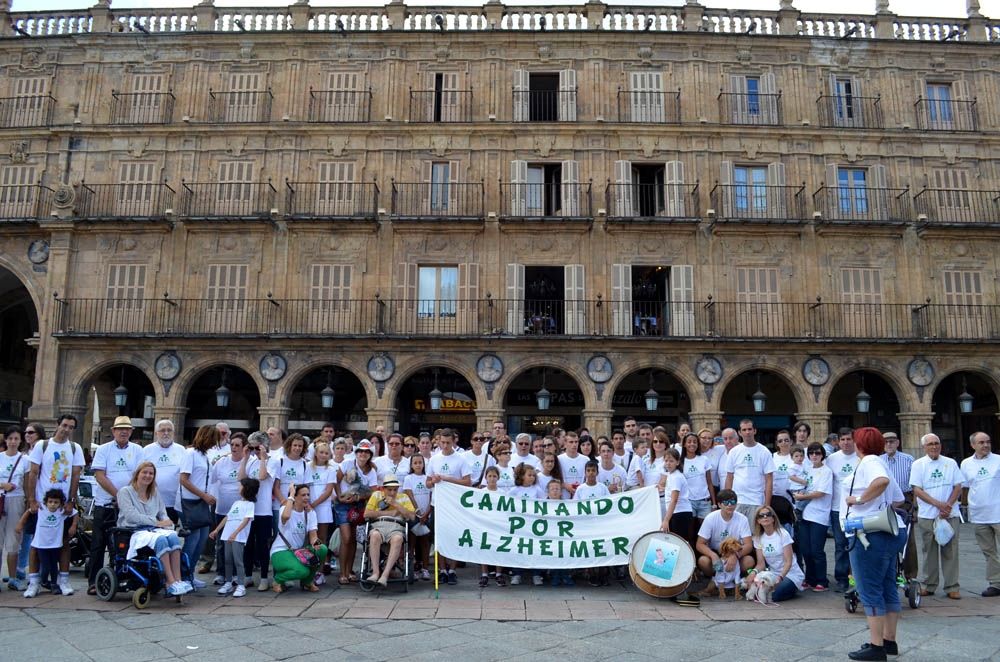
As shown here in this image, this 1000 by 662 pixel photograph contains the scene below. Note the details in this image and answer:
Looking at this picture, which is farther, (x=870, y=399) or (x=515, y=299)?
(x=870, y=399)

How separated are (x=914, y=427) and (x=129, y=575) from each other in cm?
1984

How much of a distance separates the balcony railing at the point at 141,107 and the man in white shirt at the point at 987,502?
22.2 meters

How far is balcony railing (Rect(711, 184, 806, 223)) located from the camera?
69.9ft

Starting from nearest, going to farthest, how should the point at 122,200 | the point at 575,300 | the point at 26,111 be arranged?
1. the point at 575,300
2. the point at 122,200
3. the point at 26,111

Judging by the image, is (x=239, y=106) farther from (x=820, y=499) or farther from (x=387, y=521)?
(x=820, y=499)

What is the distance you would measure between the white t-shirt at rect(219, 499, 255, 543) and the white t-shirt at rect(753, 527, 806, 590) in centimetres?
597

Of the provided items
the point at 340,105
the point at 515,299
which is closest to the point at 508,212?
the point at 515,299

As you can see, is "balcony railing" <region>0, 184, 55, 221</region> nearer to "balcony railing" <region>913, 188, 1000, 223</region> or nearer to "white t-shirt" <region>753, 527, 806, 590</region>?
"white t-shirt" <region>753, 527, 806, 590</region>

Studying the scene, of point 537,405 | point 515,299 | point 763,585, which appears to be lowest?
point 763,585

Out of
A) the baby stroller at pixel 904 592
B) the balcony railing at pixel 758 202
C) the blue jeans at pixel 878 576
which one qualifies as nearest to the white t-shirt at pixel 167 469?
the blue jeans at pixel 878 576

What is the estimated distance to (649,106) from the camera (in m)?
22.0

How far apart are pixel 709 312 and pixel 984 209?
29.8 ft

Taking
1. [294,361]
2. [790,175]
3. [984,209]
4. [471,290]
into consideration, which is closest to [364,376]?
[294,361]

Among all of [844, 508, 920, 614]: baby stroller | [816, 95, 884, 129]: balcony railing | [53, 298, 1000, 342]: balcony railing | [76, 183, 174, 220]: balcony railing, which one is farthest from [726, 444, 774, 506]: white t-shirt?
[76, 183, 174, 220]: balcony railing
